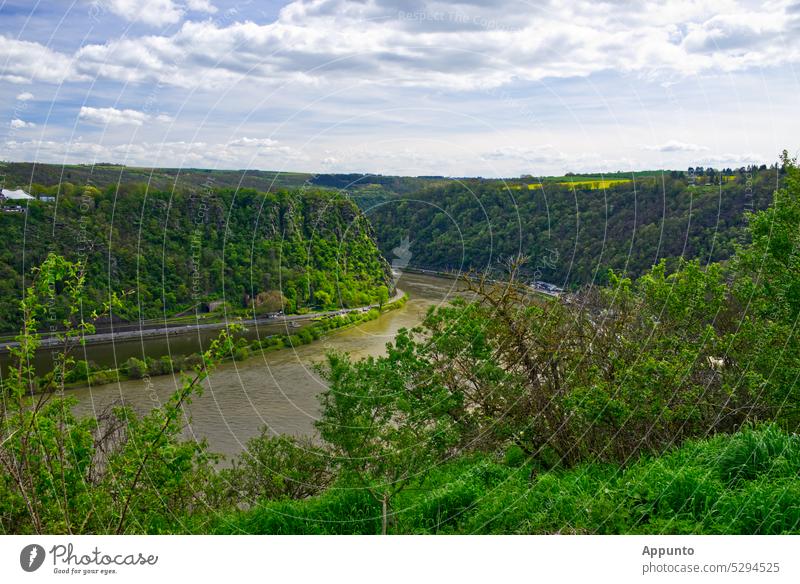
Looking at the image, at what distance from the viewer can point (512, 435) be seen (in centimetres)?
785

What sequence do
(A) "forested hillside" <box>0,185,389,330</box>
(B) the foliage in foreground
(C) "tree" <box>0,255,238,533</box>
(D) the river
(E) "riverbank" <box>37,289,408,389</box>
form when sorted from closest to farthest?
(C) "tree" <box>0,255,238,533</box>
(B) the foliage in foreground
(D) the river
(E) "riverbank" <box>37,289,408,389</box>
(A) "forested hillside" <box>0,185,389,330</box>

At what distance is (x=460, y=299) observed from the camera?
1014 cm

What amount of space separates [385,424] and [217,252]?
2226 cm

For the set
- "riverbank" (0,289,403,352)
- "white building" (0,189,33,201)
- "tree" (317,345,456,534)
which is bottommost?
"riverbank" (0,289,403,352)

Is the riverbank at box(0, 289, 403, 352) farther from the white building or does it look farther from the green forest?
the green forest

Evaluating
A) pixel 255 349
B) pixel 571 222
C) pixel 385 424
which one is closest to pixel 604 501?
pixel 385 424

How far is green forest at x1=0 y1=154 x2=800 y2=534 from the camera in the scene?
4.49 meters

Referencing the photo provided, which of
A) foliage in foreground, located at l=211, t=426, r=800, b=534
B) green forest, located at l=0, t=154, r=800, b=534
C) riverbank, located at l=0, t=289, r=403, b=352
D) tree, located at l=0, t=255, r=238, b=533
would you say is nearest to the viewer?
tree, located at l=0, t=255, r=238, b=533

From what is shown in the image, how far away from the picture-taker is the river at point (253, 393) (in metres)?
16.8

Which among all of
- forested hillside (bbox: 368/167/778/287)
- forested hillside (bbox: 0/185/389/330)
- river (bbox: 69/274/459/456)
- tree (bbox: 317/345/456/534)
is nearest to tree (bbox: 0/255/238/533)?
tree (bbox: 317/345/456/534)

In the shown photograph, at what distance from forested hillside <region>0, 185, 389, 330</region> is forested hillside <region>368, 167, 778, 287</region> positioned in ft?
8.82

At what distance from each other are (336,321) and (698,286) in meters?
18.2

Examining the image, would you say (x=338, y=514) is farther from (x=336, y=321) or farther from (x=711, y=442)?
(x=336, y=321)

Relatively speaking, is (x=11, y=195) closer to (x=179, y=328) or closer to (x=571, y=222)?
(x=179, y=328)
